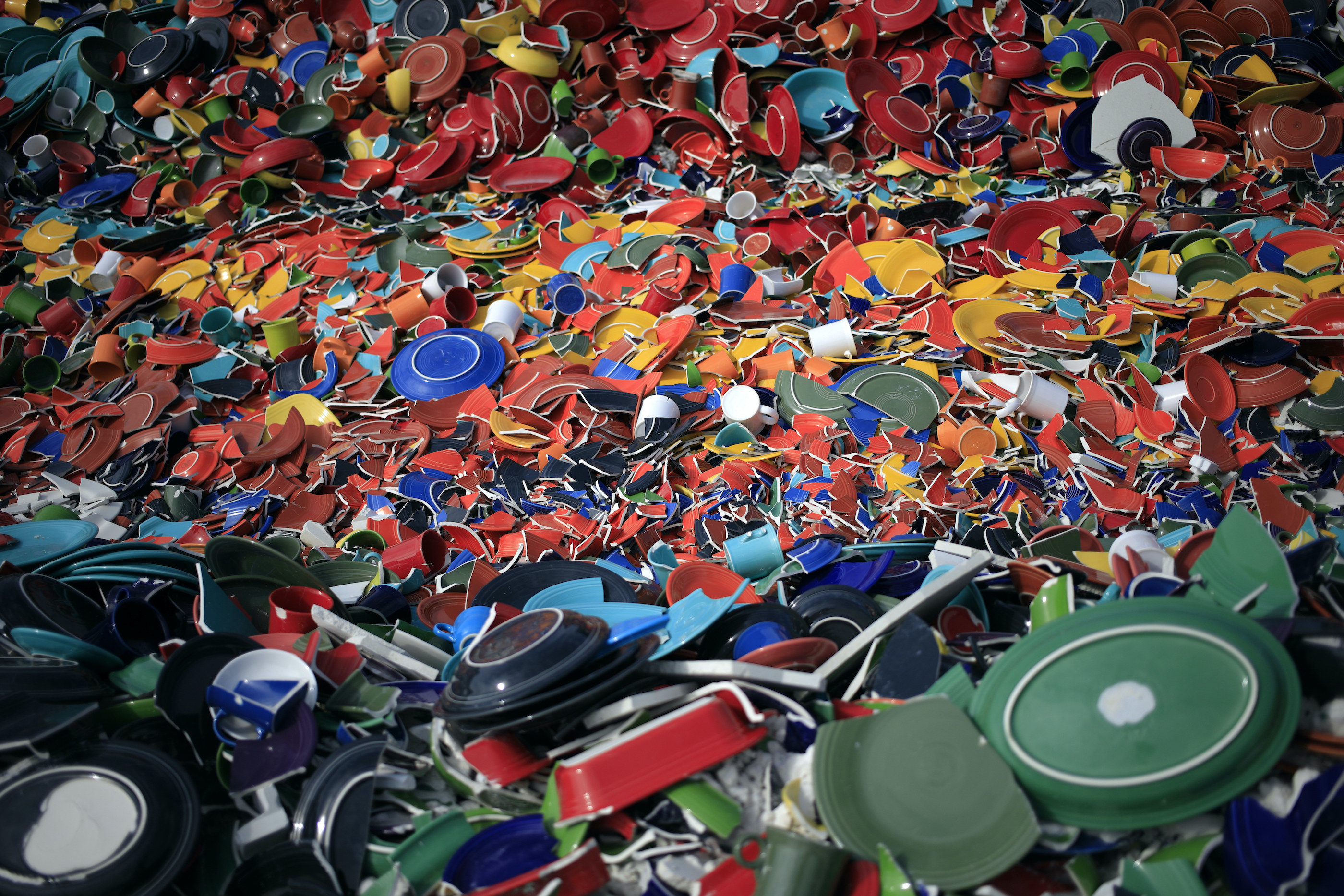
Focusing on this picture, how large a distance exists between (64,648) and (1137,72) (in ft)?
16.3

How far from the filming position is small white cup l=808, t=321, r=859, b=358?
315 cm

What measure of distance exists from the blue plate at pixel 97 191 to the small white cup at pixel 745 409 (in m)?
4.44

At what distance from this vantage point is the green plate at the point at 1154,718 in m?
1.31

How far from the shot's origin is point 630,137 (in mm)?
4508

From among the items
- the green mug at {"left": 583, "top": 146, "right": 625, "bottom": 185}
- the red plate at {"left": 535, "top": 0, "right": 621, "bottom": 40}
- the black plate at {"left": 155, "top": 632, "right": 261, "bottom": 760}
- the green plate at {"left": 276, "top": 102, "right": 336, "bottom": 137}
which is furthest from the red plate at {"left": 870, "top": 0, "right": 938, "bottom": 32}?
the black plate at {"left": 155, "top": 632, "right": 261, "bottom": 760}

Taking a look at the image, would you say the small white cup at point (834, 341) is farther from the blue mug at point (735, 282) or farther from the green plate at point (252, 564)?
the green plate at point (252, 564)

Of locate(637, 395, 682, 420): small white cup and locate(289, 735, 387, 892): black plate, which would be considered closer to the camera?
locate(289, 735, 387, 892): black plate

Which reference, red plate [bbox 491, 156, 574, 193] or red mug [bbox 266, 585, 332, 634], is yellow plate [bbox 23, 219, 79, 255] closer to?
red plate [bbox 491, 156, 574, 193]

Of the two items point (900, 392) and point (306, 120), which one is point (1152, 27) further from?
point (306, 120)

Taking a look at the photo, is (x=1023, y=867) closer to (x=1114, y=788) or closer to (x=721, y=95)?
(x=1114, y=788)

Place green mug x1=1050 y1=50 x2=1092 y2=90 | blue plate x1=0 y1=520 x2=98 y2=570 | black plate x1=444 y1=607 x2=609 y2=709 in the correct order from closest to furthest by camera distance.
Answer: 1. black plate x1=444 y1=607 x2=609 y2=709
2. blue plate x1=0 y1=520 x2=98 y2=570
3. green mug x1=1050 y1=50 x2=1092 y2=90

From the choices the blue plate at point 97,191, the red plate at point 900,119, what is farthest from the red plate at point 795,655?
the blue plate at point 97,191

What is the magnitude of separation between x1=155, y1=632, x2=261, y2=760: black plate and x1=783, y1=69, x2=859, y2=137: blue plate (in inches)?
153

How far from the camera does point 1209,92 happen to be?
3910mm
